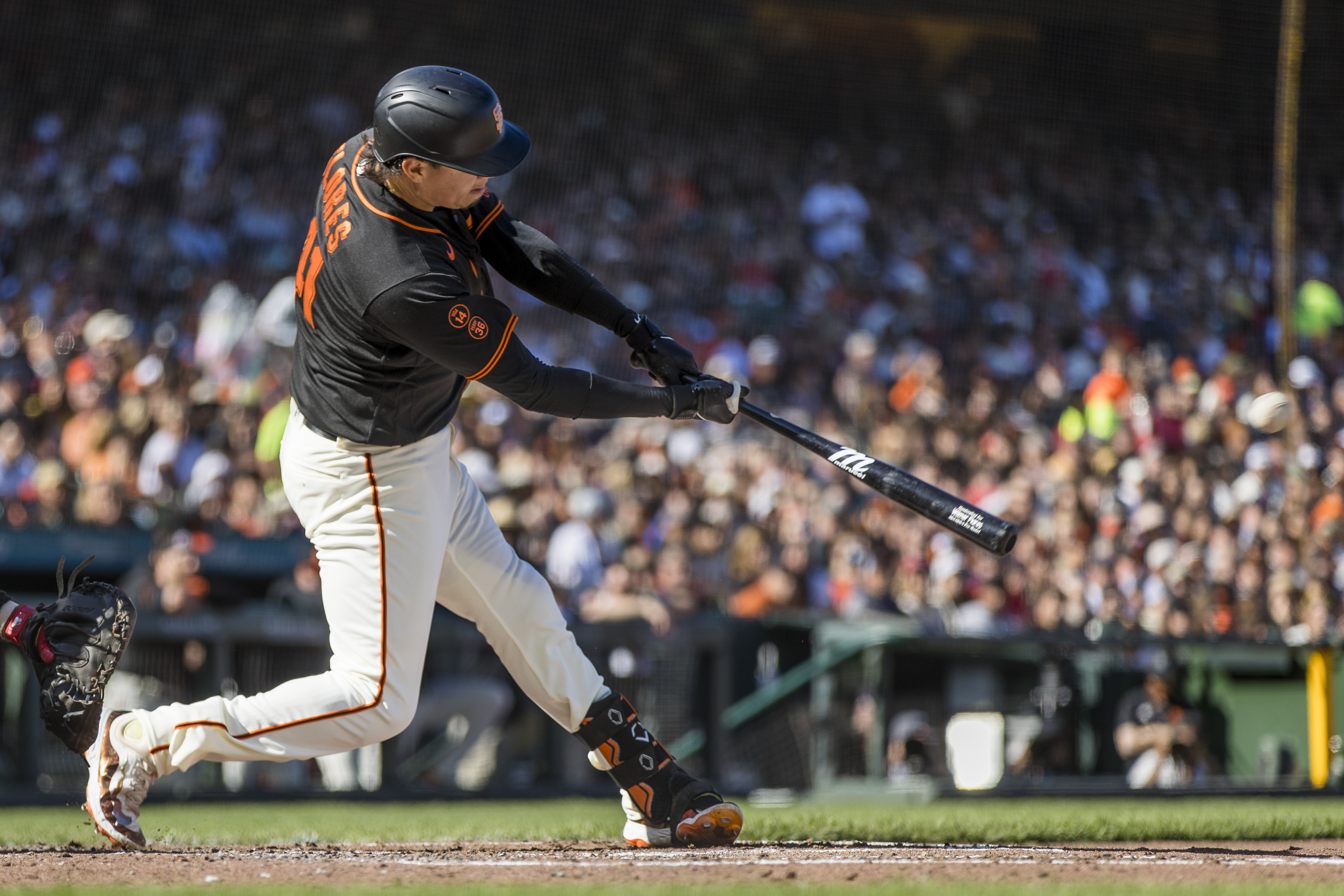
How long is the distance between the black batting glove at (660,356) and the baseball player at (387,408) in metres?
0.11

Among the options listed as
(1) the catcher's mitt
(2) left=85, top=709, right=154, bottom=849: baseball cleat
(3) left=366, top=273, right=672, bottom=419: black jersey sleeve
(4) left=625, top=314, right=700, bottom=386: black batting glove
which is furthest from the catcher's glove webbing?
(4) left=625, top=314, right=700, bottom=386: black batting glove

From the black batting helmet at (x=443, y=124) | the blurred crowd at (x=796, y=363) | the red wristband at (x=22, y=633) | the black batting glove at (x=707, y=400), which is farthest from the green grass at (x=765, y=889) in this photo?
the blurred crowd at (x=796, y=363)

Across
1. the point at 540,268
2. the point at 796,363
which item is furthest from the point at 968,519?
the point at 796,363

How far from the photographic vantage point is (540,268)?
372cm

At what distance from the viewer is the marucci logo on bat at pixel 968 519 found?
11.7 feet

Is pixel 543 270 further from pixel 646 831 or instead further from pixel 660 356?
pixel 646 831

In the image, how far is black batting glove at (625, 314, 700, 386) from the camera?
12.0 feet

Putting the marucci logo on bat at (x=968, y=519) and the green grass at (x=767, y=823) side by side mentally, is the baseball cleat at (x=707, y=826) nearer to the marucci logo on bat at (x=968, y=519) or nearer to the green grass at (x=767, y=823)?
the green grass at (x=767, y=823)

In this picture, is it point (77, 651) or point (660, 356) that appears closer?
point (77, 651)

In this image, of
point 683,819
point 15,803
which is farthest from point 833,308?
point 683,819

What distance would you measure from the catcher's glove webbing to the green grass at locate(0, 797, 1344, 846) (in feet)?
2.05

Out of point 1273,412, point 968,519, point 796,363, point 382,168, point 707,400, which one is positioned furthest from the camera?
point 796,363

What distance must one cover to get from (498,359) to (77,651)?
123 cm

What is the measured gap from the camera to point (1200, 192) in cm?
1477
